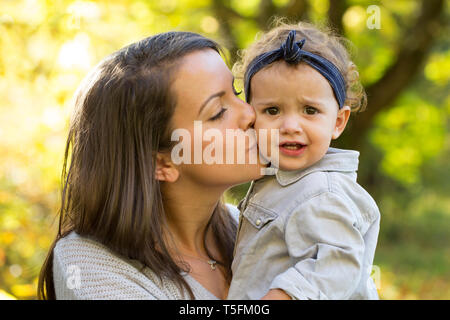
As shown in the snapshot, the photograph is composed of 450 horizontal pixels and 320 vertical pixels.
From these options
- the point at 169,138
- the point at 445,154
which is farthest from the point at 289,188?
the point at 445,154

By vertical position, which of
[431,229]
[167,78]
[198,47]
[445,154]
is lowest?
[431,229]

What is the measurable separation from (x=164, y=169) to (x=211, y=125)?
9.8 inches

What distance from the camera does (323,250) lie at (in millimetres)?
1588

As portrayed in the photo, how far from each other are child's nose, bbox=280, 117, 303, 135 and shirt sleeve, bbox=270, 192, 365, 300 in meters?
0.25

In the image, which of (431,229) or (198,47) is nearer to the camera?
(198,47)

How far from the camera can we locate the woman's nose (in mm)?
1883

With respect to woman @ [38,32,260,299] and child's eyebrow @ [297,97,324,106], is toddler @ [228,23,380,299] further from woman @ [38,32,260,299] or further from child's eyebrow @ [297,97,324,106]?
woman @ [38,32,260,299]

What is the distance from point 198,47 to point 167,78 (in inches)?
7.5

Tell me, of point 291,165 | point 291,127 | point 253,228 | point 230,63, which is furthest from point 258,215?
point 230,63

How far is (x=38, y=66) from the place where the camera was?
435 cm

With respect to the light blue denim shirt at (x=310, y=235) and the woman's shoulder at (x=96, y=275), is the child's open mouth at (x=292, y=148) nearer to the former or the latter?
the light blue denim shirt at (x=310, y=235)
